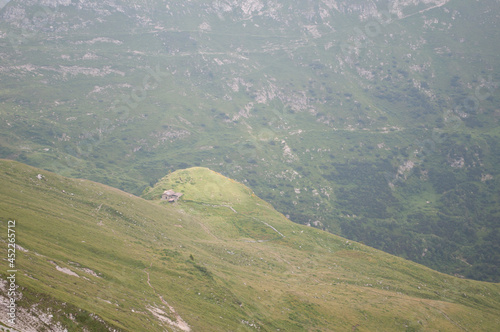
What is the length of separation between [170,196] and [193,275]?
241 feet

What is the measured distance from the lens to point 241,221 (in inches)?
4801

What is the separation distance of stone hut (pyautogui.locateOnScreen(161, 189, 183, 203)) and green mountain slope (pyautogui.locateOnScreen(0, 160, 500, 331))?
4.20 m

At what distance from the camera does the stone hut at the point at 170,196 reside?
126 m

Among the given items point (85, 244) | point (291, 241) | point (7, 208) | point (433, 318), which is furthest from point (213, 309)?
point (291, 241)

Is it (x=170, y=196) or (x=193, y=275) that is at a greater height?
(x=193, y=275)

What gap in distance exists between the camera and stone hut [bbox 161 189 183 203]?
125662 millimetres

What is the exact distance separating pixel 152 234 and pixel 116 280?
30519 millimetres

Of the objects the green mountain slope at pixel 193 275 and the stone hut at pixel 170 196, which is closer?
the green mountain slope at pixel 193 275

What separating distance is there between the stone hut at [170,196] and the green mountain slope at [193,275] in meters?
4.20

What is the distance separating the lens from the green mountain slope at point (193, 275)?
37750mm

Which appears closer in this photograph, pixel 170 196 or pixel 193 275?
pixel 193 275

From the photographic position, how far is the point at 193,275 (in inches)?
2297

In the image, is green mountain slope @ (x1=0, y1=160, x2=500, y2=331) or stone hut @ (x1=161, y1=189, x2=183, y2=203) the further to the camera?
stone hut @ (x1=161, y1=189, x2=183, y2=203)

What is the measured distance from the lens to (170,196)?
128m
